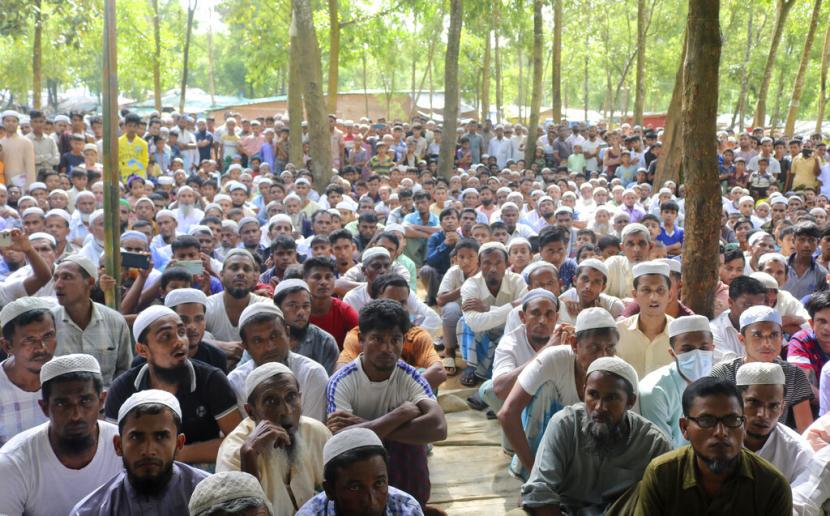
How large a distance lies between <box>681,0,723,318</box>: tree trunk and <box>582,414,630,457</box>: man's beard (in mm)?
2424

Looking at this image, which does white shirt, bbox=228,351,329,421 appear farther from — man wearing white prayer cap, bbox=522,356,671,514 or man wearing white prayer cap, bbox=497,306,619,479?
man wearing white prayer cap, bbox=522,356,671,514

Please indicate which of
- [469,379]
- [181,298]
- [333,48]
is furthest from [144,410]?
[333,48]

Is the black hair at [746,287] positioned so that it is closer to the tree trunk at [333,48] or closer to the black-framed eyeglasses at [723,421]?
the black-framed eyeglasses at [723,421]

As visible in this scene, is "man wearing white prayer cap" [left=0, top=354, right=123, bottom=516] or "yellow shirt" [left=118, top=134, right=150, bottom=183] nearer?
"man wearing white prayer cap" [left=0, top=354, right=123, bottom=516]

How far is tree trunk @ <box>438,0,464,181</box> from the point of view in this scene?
1377 centimetres

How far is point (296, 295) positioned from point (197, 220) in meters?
5.55

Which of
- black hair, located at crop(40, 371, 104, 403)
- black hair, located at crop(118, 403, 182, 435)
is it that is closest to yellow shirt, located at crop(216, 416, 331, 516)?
black hair, located at crop(118, 403, 182, 435)

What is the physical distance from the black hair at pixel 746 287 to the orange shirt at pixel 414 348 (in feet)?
7.14

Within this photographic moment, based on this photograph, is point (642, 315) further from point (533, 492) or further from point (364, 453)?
point (364, 453)

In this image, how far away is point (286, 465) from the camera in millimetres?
3408

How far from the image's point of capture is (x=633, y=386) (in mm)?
3658

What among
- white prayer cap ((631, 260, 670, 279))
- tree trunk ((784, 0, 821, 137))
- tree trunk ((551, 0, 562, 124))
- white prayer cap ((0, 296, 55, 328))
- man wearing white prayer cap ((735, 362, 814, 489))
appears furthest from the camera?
tree trunk ((551, 0, 562, 124))

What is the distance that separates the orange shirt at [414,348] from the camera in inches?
194

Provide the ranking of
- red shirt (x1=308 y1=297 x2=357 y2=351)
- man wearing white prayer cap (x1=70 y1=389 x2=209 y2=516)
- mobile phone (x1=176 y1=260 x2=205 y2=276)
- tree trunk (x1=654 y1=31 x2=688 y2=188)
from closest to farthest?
1. man wearing white prayer cap (x1=70 y1=389 x2=209 y2=516)
2. red shirt (x1=308 y1=297 x2=357 y2=351)
3. mobile phone (x1=176 y1=260 x2=205 y2=276)
4. tree trunk (x1=654 y1=31 x2=688 y2=188)
